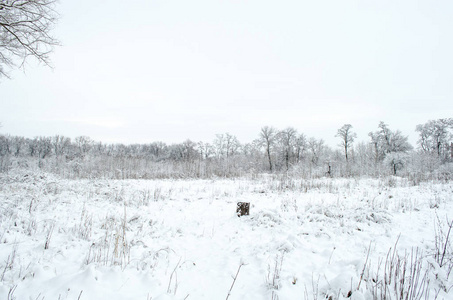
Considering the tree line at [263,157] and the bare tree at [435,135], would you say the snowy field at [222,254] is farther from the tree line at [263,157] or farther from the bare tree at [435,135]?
the bare tree at [435,135]

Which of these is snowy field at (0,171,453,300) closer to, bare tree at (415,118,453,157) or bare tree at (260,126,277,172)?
bare tree at (260,126,277,172)

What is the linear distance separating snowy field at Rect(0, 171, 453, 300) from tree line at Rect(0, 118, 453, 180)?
9.87 metres

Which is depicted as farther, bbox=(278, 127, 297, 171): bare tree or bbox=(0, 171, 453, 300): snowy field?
bbox=(278, 127, 297, 171): bare tree

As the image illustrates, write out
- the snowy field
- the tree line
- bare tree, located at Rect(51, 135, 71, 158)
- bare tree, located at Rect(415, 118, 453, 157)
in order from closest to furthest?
the snowy field < the tree line < bare tree, located at Rect(415, 118, 453, 157) < bare tree, located at Rect(51, 135, 71, 158)

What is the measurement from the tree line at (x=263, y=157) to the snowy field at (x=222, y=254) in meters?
9.87

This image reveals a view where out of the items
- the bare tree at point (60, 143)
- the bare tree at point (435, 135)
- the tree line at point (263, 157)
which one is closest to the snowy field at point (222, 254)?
the tree line at point (263, 157)

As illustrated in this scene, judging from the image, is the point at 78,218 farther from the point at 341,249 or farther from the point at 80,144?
the point at 80,144

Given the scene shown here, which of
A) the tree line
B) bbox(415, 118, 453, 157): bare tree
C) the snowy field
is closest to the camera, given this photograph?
the snowy field

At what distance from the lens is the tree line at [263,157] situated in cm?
1799

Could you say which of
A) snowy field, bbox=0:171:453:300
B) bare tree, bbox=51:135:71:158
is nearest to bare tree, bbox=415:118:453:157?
snowy field, bbox=0:171:453:300

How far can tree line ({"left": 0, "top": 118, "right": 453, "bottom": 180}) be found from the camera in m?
18.0

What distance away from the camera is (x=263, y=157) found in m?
46.0

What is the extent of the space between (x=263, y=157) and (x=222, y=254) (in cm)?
4336

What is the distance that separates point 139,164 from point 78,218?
15.9m
